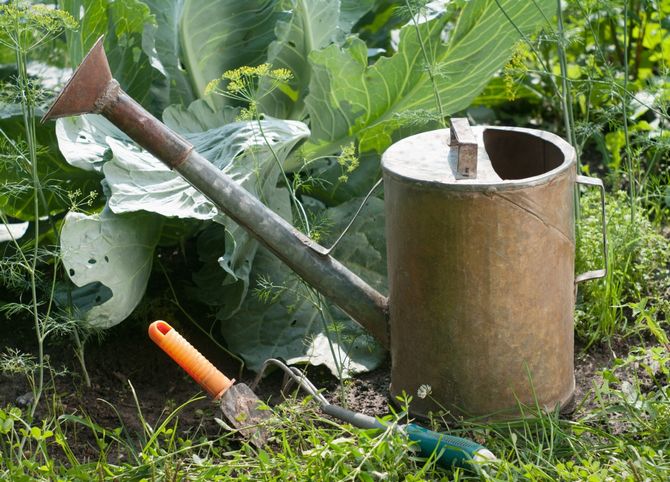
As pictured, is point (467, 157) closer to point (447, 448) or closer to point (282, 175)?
point (447, 448)

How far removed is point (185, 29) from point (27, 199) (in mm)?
823

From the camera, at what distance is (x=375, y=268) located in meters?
3.24

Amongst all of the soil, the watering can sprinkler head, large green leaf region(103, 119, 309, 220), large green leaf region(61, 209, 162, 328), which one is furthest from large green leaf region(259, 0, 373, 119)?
the soil

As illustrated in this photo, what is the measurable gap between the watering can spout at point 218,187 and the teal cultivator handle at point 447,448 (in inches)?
15.6

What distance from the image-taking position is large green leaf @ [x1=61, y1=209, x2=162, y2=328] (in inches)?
107

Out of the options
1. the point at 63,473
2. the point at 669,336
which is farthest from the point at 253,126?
the point at 669,336

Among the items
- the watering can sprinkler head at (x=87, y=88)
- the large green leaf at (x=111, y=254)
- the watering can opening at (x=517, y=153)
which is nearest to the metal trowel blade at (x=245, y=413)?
the large green leaf at (x=111, y=254)

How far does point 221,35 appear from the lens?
3.38m

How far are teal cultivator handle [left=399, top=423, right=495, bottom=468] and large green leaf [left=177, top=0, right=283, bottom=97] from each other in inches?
64.4

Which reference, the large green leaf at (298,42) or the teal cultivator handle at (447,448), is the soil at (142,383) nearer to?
the teal cultivator handle at (447,448)

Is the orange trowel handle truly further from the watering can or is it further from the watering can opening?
the watering can opening

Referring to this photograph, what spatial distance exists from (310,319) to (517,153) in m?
0.89

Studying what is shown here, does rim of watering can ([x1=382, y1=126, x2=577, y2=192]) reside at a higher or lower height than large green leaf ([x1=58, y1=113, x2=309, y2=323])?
higher

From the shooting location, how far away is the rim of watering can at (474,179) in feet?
7.53
